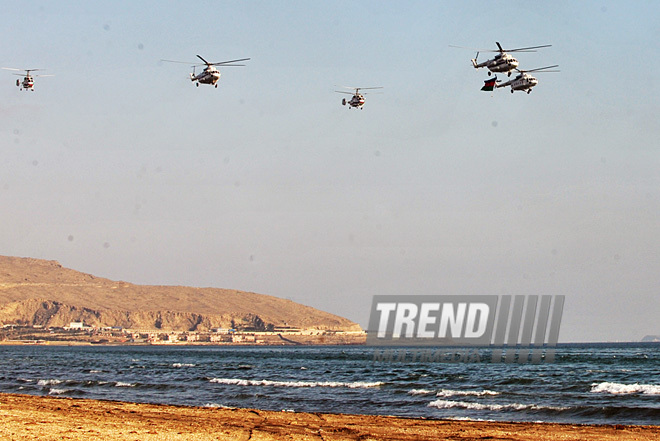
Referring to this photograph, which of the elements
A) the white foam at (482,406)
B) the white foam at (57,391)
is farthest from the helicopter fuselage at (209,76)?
the white foam at (482,406)

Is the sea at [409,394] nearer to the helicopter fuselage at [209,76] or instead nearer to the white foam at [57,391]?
the white foam at [57,391]

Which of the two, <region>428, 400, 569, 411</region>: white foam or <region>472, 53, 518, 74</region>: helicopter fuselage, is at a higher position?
<region>472, 53, 518, 74</region>: helicopter fuselage

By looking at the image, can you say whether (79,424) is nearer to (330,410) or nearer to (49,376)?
(330,410)

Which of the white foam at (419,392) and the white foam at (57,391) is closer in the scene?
the white foam at (57,391)

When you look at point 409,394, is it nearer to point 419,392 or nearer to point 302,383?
point 419,392

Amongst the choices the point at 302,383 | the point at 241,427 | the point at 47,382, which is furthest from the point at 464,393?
the point at 47,382

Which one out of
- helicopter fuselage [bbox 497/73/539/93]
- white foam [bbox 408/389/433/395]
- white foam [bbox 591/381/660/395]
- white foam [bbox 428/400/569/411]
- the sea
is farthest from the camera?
helicopter fuselage [bbox 497/73/539/93]

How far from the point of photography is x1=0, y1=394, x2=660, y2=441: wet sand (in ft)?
55.6

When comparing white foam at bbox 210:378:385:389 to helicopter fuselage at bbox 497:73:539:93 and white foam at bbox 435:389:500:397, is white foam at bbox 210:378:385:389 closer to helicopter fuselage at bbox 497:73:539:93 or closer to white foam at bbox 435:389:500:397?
white foam at bbox 435:389:500:397

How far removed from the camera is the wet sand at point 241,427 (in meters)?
16.9

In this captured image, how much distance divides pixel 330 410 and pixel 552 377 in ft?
74.2

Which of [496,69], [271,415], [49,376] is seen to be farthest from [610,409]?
[49,376]

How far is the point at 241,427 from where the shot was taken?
20.0m

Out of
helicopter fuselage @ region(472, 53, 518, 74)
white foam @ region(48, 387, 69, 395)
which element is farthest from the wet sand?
helicopter fuselage @ region(472, 53, 518, 74)
